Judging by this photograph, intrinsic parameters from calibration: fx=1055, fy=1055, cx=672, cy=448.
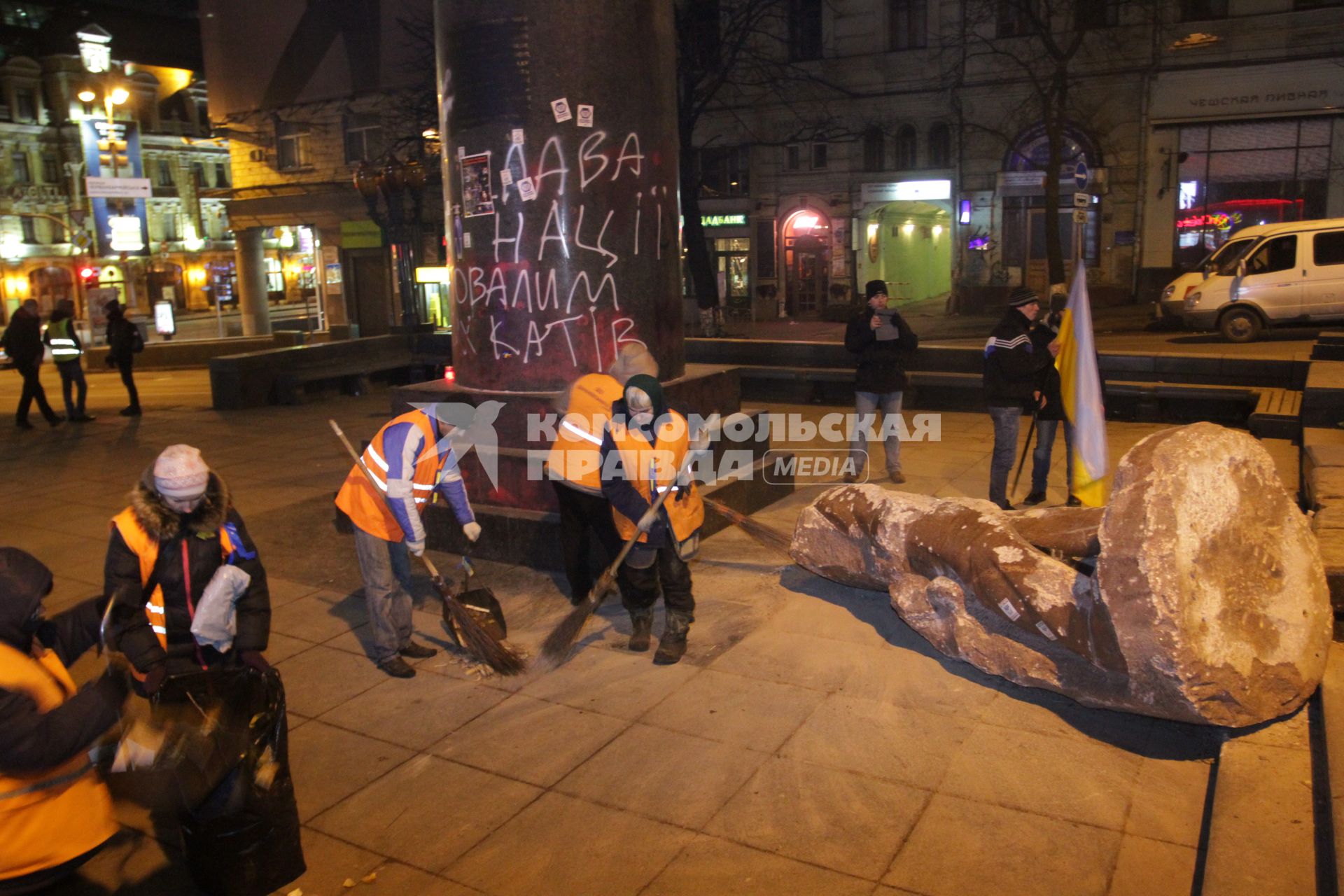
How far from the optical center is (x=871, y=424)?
932 cm

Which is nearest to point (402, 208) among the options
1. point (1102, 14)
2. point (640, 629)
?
point (640, 629)

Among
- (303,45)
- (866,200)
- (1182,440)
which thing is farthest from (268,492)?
(303,45)

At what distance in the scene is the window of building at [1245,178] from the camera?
81.4ft

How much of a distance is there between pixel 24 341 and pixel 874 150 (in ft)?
72.3

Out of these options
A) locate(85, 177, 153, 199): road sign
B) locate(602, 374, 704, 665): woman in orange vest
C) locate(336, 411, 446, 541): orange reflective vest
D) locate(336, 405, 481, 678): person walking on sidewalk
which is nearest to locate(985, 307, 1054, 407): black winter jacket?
locate(602, 374, 704, 665): woman in orange vest

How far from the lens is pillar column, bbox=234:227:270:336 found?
35906mm

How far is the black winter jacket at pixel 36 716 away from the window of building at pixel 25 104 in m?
63.3

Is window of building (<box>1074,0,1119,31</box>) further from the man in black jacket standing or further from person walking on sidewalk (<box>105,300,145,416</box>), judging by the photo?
person walking on sidewalk (<box>105,300,145,416</box>)

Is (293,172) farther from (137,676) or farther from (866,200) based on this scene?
(137,676)

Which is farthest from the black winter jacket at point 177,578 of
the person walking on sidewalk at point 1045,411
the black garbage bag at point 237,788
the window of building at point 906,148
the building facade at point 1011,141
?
the window of building at point 906,148

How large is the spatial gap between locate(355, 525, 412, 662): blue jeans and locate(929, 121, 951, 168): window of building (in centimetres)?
2571

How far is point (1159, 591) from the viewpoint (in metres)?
4.20

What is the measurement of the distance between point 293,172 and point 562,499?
1267 inches

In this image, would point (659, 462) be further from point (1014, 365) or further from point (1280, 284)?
point (1280, 284)
